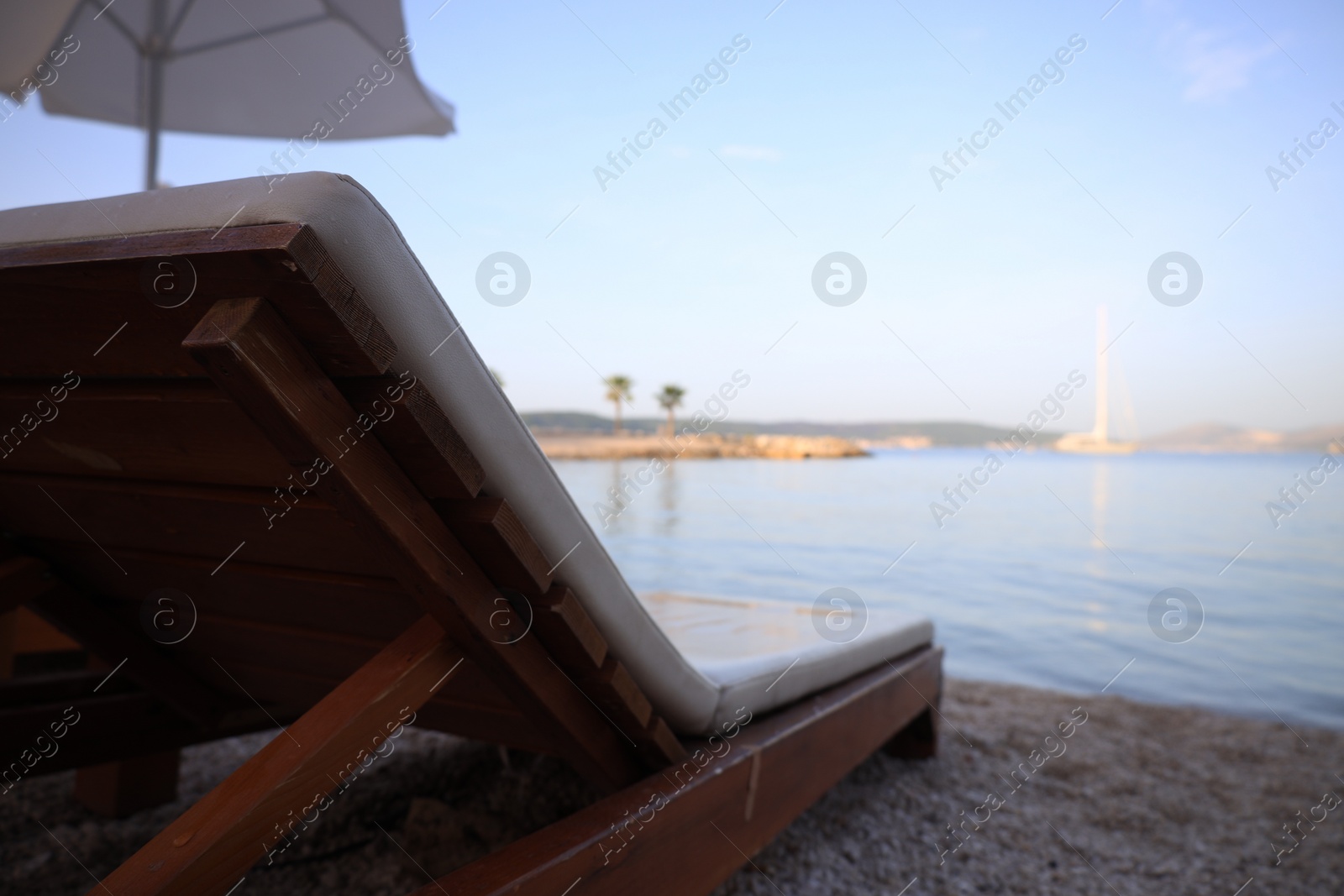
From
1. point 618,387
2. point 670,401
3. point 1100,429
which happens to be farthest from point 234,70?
point 1100,429

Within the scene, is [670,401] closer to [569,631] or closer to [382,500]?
[569,631]

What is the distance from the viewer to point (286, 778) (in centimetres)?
72

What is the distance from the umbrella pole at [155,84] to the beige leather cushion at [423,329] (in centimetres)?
330

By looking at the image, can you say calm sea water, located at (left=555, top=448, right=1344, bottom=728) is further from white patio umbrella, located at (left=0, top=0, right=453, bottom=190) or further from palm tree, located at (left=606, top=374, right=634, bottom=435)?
palm tree, located at (left=606, top=374, right=634, bottom=435)

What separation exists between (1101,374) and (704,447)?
33.2 ft

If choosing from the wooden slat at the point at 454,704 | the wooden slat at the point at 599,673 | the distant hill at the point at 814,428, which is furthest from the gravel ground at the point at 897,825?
the distant hill at the point at 814,428

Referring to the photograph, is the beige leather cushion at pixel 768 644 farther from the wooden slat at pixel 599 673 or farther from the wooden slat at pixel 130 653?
the wooden slat at pixel 130 653

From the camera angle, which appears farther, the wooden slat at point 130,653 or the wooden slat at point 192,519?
the wooden slat at point 130,653

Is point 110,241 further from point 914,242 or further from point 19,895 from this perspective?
point 914,242

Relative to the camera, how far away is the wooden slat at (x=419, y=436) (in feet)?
2.18

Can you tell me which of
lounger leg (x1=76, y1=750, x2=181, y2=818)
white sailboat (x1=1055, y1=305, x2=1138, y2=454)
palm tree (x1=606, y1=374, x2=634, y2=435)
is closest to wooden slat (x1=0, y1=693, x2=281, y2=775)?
lounger leg (x1=76, y1=750, x2=181, y2=818)

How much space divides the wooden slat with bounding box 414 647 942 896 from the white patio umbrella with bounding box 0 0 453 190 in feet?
11.1

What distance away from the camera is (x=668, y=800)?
105cm

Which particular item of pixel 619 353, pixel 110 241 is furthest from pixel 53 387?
pixel 619 353
